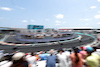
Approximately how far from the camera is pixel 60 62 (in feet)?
7.47

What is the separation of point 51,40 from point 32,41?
15.6 ft

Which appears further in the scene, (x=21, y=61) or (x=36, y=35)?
(x=36, y=35)

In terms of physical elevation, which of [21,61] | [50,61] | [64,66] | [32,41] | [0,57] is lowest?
[32,41]

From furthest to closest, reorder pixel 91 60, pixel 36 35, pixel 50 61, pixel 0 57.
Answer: pixel 36 35
pixel 0 57
pixel 50 61
pixel 91 60

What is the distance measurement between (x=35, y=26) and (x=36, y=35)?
119 ft

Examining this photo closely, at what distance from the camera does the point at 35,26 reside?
165ft

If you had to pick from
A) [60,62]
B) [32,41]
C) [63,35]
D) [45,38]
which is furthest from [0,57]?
[63,35]

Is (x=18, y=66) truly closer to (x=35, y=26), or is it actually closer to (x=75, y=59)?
(x=75, y=59)

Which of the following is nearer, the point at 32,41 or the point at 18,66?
the point at 18,66

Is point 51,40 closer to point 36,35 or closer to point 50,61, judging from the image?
point 36,35

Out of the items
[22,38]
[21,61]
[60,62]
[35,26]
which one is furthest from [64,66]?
[35,26]

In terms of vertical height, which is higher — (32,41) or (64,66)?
(64,66)

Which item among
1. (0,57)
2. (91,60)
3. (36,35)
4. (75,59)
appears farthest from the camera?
(36,35)

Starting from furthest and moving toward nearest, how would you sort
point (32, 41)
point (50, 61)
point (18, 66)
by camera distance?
point (32, 41) < point (50, 61) < point (18, 66)
